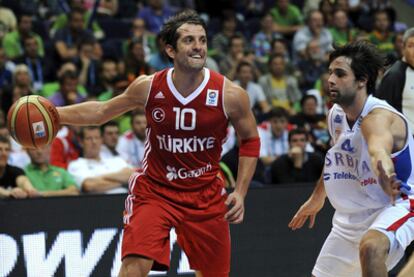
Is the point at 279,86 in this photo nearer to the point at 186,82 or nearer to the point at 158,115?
the point at 186,82

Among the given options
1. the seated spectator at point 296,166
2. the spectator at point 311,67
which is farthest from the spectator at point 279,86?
the seated spectator at point 296,166

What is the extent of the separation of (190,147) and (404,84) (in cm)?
250

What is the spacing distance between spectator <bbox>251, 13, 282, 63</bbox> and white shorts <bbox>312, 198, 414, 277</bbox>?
822 centimetres

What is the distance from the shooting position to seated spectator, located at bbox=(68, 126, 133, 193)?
9.20 meters

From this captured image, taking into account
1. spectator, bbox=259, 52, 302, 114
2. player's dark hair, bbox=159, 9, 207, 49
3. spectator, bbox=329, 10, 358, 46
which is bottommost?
spectator, bbox=259, 52, 302, 114

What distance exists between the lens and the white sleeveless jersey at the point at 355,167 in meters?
5.71

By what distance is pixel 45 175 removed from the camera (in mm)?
9141

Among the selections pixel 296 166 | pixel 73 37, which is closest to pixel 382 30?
pixel 73 37

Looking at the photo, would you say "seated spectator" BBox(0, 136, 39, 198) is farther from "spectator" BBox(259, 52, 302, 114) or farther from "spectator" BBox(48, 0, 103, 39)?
"spectator" BBox(259, 52, 302, 114)

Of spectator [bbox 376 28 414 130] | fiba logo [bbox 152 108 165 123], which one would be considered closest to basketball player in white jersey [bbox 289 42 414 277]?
fiba logo [bbox 152 108 165 123]

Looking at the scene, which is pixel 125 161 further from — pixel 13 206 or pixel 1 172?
pixel 13 206

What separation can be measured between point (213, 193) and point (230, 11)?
333 inches

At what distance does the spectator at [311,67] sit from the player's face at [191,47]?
23.8 feet

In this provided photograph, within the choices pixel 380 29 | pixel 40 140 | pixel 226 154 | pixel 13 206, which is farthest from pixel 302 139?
pixel 380 29
